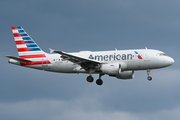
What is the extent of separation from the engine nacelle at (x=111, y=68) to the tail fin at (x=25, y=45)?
480 inches

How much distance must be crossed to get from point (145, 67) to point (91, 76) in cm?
899

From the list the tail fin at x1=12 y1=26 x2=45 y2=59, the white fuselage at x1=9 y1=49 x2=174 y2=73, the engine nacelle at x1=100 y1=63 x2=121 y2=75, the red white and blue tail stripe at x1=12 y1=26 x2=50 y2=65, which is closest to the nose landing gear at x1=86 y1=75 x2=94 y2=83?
the white fuselage at x1=9 y1=49 x2=174 y2=73

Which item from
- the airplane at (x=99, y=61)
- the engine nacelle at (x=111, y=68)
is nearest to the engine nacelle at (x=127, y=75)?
the airplane at (x=99, y=61)

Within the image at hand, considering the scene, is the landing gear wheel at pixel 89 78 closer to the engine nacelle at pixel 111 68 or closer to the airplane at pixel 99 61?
the airplane at pixel 99 61

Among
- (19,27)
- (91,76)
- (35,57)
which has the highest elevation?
(19,27)

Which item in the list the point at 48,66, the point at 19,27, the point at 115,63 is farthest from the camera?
the point at 19,27

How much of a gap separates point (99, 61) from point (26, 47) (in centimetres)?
1453

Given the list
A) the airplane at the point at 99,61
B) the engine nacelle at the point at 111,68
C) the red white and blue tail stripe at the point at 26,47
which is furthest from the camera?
the red white and blue tail stripe at the point at 26,47

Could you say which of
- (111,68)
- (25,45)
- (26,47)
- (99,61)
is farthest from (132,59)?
(25,45)

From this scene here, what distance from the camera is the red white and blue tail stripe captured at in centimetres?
5620

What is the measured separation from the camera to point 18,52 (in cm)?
5816

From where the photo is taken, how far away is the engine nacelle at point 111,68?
164 feet

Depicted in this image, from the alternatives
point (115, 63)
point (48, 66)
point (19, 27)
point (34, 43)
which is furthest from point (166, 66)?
point (19, 27)

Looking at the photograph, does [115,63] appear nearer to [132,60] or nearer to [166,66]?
[132,60]
